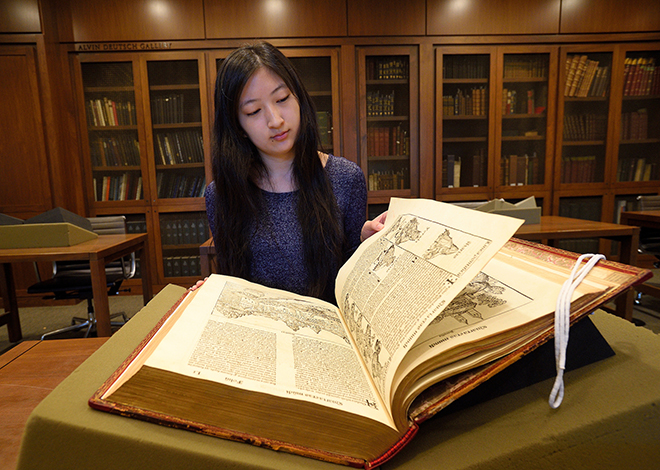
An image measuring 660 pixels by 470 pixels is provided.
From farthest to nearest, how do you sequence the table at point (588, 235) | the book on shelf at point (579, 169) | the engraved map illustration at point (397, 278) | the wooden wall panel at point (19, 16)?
the book on shelf at point (579, 169)
the wooden wall panel at point (19, 16)
the table at point (588, 235)
the engraved map illustration at point (397, 278)

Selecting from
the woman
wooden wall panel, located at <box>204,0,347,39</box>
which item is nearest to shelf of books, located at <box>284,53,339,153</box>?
wooden wall panel, located at <box>204,0,347,39</box>

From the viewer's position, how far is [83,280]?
7.59 feet

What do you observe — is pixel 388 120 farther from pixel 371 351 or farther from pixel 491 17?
pixel 371 351

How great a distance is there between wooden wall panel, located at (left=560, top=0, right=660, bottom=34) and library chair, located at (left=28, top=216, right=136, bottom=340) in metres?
4.01

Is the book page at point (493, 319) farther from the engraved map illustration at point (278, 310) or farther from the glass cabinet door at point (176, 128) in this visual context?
the glass cabinet door at point (176, 128)

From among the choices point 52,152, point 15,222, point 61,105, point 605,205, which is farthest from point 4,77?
point 605,205

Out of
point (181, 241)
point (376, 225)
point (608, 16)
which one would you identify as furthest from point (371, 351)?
point (608, 16)

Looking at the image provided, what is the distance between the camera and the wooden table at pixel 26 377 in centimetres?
41

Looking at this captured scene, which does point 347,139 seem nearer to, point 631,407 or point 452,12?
point 452,12

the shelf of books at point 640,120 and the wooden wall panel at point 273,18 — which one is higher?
the wooden wall panel at point 273,18

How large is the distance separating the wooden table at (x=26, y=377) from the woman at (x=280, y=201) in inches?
16.3

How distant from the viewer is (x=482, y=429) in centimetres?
34

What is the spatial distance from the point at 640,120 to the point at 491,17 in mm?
1743

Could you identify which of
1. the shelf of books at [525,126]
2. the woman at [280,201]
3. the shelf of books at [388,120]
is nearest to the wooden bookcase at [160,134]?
the shelf of books at [388,120]
